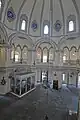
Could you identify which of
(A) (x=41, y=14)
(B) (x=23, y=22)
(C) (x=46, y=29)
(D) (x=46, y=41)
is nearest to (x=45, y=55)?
(D) (x=46, y=41)

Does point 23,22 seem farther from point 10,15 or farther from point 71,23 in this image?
point 71,23

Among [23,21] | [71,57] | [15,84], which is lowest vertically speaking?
[15,84]

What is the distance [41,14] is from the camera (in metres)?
26.2

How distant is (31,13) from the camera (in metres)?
25.5

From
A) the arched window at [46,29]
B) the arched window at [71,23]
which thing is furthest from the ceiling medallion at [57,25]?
the arched window at [71,23]

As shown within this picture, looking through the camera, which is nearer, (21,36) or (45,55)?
(21,36)

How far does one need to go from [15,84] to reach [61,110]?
8.56m

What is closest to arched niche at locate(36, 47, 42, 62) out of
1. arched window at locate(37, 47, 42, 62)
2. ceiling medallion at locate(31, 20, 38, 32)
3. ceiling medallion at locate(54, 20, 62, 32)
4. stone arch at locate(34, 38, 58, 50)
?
arched window at locate(37, 47, 42, 62)

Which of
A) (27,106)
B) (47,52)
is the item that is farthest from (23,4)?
(27,106)

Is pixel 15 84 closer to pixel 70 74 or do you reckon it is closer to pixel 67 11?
pixel 70 74

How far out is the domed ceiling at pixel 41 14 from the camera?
22.8 m

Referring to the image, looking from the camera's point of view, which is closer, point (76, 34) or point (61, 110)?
point (61, 110)

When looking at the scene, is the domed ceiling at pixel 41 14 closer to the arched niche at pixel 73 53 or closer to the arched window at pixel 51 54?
the arched window at pixel 51 54

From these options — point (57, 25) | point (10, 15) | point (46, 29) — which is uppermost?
point (10, 15)
